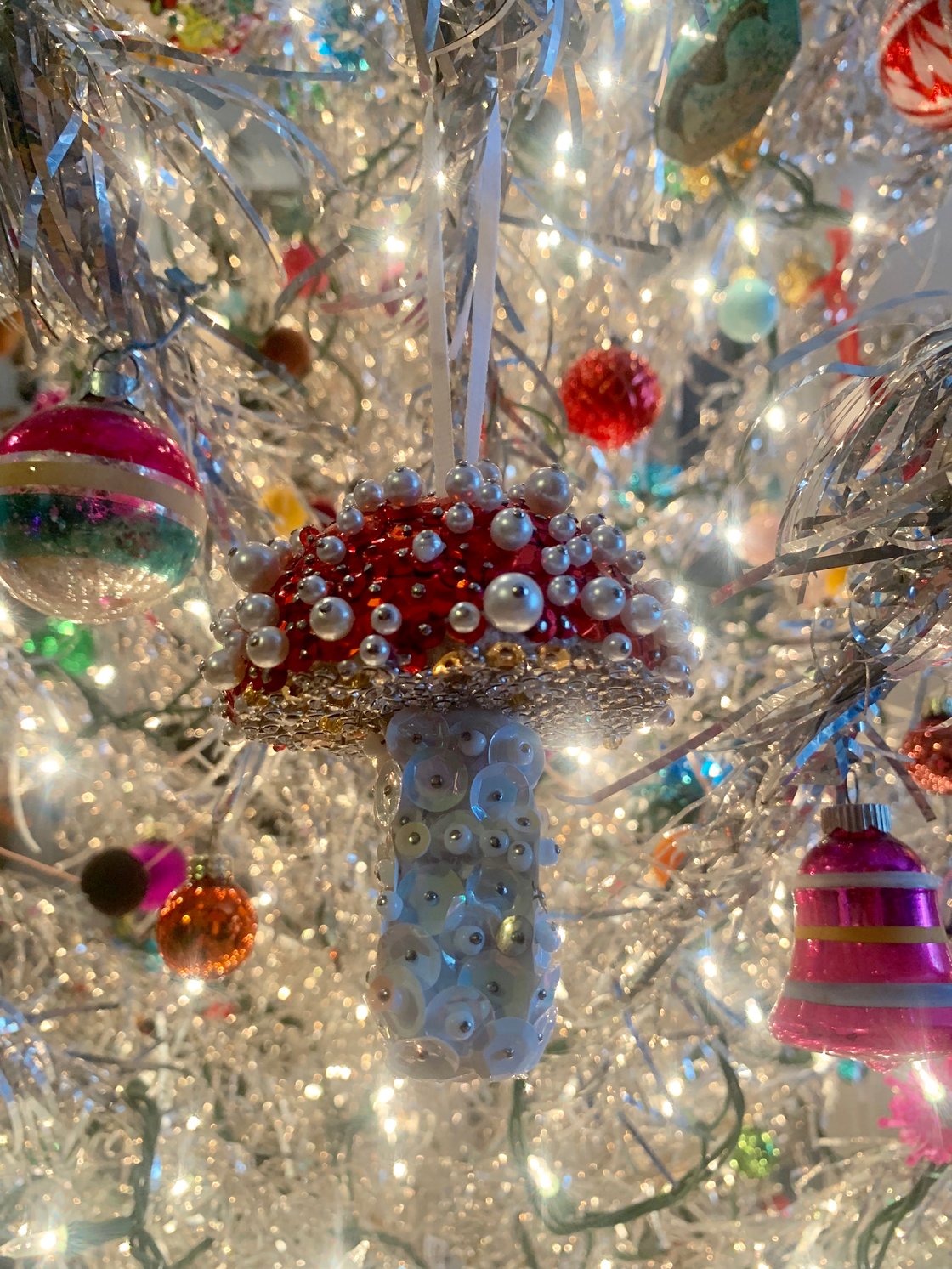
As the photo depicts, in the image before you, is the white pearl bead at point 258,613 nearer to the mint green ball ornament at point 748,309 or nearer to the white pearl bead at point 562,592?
the white pearl bead at point 562,592

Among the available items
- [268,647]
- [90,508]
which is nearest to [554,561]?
[268,647]

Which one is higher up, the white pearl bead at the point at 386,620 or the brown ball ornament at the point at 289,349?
the brown ball ornament at the point at 289,349

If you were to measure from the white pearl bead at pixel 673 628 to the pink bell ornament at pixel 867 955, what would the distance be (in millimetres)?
179

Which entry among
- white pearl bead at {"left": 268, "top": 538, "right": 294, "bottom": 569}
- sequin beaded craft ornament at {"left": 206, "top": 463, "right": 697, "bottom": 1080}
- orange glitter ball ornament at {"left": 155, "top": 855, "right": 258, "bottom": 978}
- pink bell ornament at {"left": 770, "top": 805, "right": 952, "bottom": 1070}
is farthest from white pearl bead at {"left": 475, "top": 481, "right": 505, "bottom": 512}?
orange glitter ball ornament at {"left": 155, "top": 855, "right": 258, "bottom": 978}

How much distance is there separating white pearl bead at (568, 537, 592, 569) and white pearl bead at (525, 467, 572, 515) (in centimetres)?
3

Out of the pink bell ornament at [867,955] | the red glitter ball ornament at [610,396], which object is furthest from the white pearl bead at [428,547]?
the red glitter ball ornament at [610,396]

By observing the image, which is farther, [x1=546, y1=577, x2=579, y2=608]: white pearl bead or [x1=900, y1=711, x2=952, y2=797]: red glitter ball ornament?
[x1=900, y1=711, x2=952, y2=797]: red glitter ball ornament

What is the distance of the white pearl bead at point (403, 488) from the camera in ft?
1.34

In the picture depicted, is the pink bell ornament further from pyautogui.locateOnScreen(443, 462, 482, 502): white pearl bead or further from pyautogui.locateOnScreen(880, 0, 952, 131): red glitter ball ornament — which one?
pyautogui.locateOnScreen(880, 0, 952, 131): red glitter ball ornament

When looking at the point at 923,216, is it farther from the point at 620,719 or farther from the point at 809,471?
the point at 620,719

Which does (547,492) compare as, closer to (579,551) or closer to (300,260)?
(579,551)

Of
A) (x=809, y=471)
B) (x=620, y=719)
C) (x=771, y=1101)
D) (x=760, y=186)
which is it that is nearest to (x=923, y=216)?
(x=760, y=186)

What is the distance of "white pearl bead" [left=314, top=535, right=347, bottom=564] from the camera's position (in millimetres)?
398

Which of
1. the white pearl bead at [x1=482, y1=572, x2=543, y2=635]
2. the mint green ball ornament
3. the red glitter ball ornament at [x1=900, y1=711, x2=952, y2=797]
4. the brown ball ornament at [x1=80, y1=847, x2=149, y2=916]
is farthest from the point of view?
the mint green ball ornament
